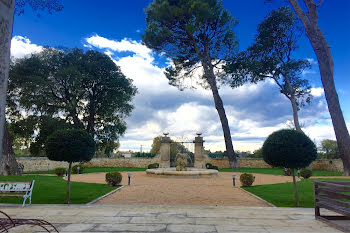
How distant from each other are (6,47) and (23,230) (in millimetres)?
3496

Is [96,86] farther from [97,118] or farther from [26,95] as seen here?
[26,95]

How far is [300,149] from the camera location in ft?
25.8

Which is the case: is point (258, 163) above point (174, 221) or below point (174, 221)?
below

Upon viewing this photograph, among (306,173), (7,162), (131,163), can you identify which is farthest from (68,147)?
(131,163)

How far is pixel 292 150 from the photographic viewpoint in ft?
25.8

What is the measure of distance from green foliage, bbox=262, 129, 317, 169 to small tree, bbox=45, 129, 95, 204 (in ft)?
21.4

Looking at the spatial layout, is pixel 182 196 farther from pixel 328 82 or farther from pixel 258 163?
pixel 258 163

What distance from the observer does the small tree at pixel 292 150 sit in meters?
7.86

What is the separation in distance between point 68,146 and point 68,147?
36 mm

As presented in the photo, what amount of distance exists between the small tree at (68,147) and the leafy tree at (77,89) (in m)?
19.0

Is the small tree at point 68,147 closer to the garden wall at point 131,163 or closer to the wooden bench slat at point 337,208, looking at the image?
the wooden bench slat at point 337,208

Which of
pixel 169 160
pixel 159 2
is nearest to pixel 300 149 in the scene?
pixel 169 160

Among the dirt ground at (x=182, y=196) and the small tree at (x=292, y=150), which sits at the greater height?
the small tree at (x=292, y=150)

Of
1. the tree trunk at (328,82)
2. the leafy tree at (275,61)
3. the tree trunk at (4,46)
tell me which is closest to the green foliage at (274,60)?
the leafy tree at (275,61)
